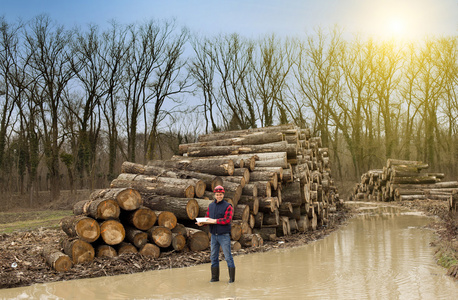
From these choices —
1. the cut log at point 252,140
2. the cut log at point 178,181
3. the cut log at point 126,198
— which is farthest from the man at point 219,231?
the cut log at point 252,140

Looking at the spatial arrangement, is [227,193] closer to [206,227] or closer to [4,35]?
[206,227]

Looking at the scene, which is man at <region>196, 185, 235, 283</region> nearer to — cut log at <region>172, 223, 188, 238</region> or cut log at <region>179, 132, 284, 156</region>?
cut log at <region>172, 223, 188, 238</region>

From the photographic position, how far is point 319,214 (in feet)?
50.4

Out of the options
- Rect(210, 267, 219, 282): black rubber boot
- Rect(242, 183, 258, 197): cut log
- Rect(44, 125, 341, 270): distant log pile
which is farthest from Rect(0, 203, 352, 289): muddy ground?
Rect(210, 267, 219, 282): black rubber boot

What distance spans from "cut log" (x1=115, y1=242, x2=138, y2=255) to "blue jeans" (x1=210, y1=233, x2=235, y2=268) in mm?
2343

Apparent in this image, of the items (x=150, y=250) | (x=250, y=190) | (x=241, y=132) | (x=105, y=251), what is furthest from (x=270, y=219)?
(x=241, y=132)

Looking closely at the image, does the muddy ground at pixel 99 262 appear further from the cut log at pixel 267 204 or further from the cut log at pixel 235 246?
the cut log at pixel 267 204

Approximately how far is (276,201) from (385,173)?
18.2m

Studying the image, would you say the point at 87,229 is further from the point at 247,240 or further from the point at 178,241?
the point at 247,240

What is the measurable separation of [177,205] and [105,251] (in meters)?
1.95

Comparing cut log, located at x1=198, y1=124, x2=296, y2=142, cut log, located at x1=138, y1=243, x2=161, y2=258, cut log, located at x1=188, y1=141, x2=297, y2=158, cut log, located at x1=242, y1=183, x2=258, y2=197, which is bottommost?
cut log, located at x1=138, y1=243, x2=161, y2=258

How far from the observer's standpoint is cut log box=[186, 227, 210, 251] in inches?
374

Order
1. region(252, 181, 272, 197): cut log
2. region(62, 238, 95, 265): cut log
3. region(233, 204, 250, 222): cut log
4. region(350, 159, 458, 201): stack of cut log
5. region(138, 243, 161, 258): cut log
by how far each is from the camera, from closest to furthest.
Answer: region(62, 238, 95, 265): cut log, region(138, 243, 161, 258): cut log, region(233, 204, 250, 222): cut log, region(252, 181, 272, 197): cut log, region(350, 159, 458, 201): stack of cut log

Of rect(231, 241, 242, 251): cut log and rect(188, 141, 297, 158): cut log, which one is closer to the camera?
rect(231, 241, 242, 251): cut log
